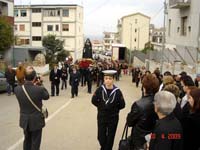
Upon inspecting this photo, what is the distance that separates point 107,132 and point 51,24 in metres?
79.5

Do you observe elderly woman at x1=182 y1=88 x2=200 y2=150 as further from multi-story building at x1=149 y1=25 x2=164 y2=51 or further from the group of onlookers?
multi-story building at x1=149 y1=25 x2=164 y2=51

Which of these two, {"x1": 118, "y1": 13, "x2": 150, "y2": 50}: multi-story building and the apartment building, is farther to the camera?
{"x1": 118, "y1": 13, "x2": 150, "y2": 50}: multi-story building

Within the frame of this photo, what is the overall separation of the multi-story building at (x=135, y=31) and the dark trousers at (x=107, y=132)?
11635 centimetres

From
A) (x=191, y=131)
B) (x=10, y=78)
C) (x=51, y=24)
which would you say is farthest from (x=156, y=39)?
(x=191, y=131)

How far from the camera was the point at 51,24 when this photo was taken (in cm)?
8625

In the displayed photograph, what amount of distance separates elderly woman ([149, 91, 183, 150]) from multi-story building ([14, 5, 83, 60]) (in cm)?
7980

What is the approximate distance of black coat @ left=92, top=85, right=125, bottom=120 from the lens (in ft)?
26.5

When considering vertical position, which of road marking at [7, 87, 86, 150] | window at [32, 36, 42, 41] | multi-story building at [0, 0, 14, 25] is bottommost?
road marking at [7, 87, 86, 150]

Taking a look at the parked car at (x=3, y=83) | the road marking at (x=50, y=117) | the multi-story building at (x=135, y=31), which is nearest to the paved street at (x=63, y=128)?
the road marking at (x=50, y=117)

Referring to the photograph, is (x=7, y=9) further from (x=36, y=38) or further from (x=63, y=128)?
(x=36, y=38)

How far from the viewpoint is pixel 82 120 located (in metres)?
13.7

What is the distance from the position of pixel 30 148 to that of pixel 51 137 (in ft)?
9.49

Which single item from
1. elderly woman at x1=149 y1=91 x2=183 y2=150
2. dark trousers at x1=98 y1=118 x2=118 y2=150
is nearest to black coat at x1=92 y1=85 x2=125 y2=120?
dark trousers at x1=98 y1=118 x2=118 y2=150
